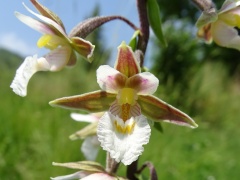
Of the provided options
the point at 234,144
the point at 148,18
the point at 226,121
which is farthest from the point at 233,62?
the point at 148,18

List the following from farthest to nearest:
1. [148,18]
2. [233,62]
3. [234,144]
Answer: [233,62] → [234,144] → [148,18]

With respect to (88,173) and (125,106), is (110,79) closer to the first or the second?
(125,106)

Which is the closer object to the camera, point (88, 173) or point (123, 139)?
point (123, 139)

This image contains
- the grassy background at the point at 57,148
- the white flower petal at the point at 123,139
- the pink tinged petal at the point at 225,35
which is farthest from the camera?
the grassy background at the point at 57,148

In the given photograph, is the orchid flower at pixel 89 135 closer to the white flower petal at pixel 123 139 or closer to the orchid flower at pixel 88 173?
the orchid flower at pixel 88 173

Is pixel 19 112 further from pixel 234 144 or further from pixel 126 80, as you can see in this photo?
pixel 234 144

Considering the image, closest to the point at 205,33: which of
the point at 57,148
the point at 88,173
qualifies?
the point at 88,173

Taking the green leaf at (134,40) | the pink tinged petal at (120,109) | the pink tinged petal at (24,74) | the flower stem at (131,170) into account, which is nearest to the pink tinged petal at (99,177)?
the flower stem at (131,170)
